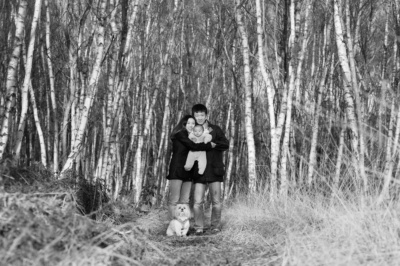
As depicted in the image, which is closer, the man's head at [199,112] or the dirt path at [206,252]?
the dirt path at [206,252]

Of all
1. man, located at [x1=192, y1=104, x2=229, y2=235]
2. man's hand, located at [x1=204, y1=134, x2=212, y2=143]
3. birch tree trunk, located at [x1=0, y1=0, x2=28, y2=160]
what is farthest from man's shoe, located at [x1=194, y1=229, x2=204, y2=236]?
birch tree trunk, located at [x1=0, y1=0, x2=28, y2=160]

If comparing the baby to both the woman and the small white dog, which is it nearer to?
the woman

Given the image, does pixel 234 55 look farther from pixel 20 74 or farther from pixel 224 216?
pixel 224 216

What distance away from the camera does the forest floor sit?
2826mm

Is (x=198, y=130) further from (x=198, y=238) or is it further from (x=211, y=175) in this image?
(x=198, y=238)

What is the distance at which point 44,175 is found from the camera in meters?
5.47

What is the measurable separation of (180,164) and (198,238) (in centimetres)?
106

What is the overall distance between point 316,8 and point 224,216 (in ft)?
21.8

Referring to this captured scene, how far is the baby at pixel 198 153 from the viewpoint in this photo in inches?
234

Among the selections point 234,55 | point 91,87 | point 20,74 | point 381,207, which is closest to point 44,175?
point 91,87

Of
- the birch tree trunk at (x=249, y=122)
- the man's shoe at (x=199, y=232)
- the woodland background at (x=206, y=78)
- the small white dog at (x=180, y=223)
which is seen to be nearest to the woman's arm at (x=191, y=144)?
the small white dog at (x=180, y=223)

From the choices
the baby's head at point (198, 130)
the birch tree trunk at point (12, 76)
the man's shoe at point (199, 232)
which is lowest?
the man's shoe at point (199, 232)

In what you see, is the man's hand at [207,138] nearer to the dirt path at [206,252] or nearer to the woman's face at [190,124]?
the woman's face at [190,124]

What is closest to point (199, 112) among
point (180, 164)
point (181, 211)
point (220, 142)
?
point (220, 142)
